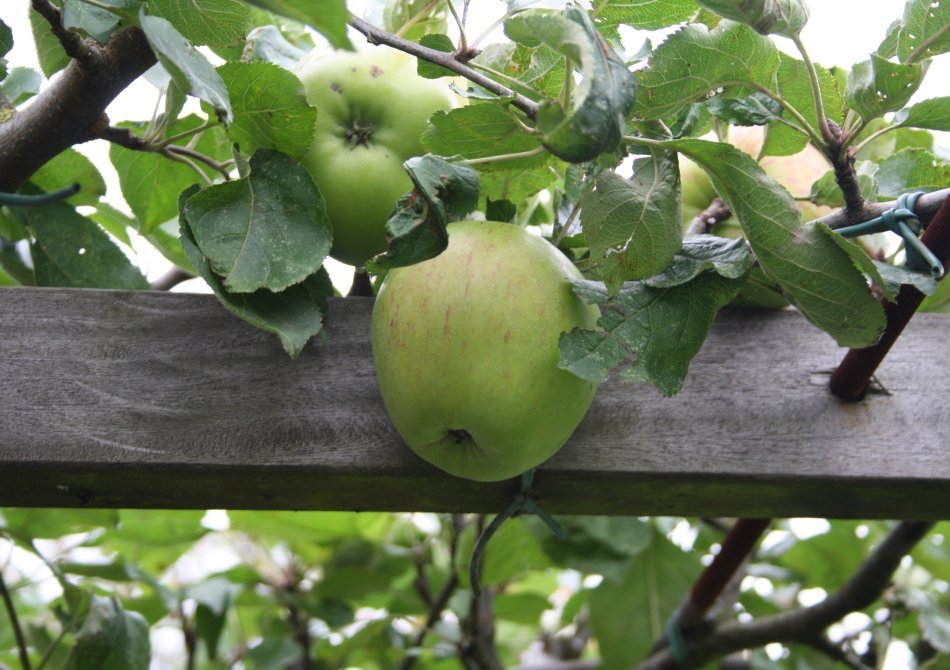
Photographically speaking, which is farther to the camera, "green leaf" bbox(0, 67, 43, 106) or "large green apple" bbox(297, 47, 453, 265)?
"green leaf" bbox(0, 67, 43, 106)

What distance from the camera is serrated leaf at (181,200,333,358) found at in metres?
0.70

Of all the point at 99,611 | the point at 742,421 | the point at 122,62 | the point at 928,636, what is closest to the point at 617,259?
the point at 742,421

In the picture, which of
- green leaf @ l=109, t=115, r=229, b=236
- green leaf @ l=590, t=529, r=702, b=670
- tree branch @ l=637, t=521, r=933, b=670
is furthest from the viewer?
green leaf @ l=590, t=529, r=702, b=670

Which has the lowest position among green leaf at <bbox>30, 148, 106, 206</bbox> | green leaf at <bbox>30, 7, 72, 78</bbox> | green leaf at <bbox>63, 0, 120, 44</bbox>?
green leaf at <bbox>30, 148, 106, 206</bbox>

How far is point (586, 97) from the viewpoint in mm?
520

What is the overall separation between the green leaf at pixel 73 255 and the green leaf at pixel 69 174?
1.9 inches

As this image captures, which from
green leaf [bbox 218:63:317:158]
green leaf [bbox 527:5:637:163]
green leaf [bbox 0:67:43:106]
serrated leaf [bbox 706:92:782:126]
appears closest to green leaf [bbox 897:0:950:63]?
serrated leaf [bbox 706:92:782:126]

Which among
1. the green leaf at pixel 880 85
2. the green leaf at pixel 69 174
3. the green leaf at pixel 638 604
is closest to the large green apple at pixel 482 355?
the green leaf at pixel 880 85

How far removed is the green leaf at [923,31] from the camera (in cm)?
74

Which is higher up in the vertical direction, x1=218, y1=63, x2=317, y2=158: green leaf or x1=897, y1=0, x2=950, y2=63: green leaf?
x1=897, y1=0, x2=950, y2=63: green leaf

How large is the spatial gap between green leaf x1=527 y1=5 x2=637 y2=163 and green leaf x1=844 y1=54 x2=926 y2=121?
258 mm

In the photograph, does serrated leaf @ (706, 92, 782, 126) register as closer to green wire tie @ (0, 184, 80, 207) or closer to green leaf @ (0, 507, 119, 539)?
green wire tie @ (0, 184, 80, 207)

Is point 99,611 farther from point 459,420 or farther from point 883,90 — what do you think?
point 883,90

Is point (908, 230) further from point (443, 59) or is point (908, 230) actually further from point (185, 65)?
point (185, 65)
